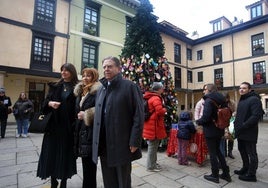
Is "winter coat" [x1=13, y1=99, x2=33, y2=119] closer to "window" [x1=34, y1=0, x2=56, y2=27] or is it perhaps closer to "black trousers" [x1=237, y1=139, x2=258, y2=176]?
"black trousers" [x1=237, y1=139, x2=258, y2=176]

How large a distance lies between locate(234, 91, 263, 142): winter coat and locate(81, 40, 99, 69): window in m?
13.0

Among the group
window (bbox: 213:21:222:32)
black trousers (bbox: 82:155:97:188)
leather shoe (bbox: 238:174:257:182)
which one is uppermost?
window (bbox: 213:21:222:32)

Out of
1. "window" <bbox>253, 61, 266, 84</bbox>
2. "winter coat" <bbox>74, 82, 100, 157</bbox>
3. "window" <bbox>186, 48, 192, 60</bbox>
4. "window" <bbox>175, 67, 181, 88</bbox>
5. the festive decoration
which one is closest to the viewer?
"winter coat" <bbox>74, 82, 100, 157</bbox>

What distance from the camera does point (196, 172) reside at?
3.99m

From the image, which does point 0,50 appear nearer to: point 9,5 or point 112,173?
point 9,5

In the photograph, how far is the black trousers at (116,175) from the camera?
215cm

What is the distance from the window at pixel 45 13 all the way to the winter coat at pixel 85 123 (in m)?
13.0

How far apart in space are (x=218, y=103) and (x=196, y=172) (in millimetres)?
1585

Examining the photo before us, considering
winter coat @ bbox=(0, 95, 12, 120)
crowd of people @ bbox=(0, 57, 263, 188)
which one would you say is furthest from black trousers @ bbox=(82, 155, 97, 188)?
winter coat @ bbox=(0, 95, 12, 120)

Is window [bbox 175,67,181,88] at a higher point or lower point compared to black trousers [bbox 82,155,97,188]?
higher

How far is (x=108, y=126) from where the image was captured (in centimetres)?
211

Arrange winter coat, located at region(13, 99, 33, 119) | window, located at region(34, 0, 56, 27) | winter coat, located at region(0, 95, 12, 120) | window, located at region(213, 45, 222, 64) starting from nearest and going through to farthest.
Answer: winter coat, located at region(0, 95, 12, 120), winter coat, located at region(13, 99, 33, 119), window, located at region(34, 0, 56, 27), window, located at region(213, 45, 222, 64)

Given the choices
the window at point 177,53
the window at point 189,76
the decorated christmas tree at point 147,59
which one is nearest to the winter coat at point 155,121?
the decorated christmas tree at point 147,59

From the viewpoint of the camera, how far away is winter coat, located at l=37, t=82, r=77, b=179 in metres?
2.67
